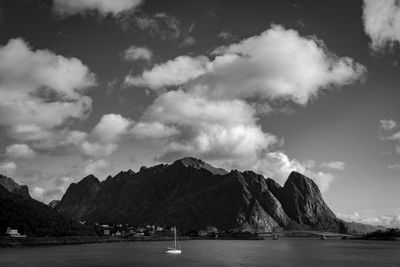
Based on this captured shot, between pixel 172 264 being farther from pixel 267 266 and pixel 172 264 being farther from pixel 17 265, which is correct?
pixel 17 265

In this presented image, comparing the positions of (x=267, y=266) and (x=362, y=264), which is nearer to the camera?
(x=267, y=266)

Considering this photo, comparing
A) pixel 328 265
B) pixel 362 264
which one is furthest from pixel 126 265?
pixel 362 264

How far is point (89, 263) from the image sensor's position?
131m

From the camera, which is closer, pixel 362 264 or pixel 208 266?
pixel 208 266

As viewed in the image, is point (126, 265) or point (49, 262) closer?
point (126, 265)

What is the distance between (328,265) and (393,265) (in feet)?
60.3

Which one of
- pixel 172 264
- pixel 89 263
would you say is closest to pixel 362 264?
pixel 172 264

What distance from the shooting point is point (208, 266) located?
407 ft

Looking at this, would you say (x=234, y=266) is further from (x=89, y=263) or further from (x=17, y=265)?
(x=17, y=265)

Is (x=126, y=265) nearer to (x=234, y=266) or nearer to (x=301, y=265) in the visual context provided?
(x=234, y=266)

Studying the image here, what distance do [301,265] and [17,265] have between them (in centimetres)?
7783

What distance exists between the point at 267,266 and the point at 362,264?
100 ft

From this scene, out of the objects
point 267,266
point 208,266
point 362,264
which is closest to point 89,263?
point 208,266

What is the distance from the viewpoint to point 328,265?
427 feet
